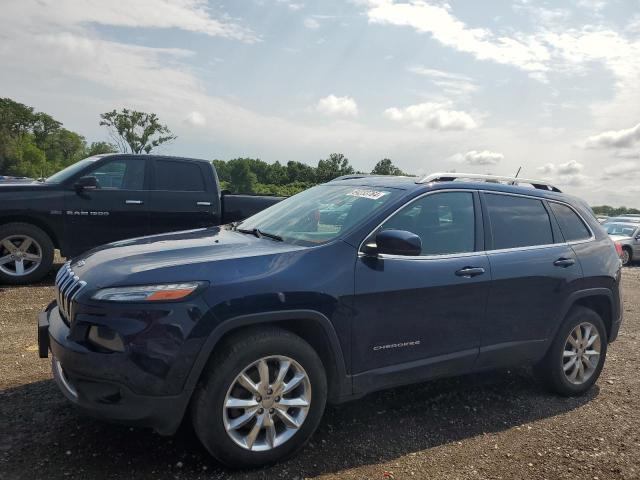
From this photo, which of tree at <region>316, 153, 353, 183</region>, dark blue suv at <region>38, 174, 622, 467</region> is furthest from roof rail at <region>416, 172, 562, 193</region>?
tree at <region>316, 153, 353, 183</region>

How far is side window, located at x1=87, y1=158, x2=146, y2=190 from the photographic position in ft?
25.7

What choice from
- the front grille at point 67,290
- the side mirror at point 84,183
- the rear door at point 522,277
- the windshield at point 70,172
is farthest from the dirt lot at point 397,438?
the windshield at point 70,172

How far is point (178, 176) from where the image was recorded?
8.34 metres

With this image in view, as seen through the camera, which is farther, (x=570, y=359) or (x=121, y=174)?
(x=121, y=174)

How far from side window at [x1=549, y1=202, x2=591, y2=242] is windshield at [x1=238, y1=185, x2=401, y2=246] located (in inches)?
65.5

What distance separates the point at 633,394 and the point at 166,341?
4.13 meters

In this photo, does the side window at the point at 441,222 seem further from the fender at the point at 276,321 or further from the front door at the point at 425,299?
the fender at the point at 276,321

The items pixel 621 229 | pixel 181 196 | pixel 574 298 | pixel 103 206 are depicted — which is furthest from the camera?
pixel 621 229

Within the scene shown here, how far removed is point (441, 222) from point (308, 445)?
1776mm

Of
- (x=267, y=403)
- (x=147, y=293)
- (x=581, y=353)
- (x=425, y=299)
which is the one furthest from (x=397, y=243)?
(x=581, y=353)

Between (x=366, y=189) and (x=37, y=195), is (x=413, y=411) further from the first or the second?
(x=37, y=195)

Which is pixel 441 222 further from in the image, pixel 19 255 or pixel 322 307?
pixel 19 255

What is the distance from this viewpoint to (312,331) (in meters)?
3.13

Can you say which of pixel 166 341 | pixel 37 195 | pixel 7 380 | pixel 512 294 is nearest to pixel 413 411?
pixel 512 294
